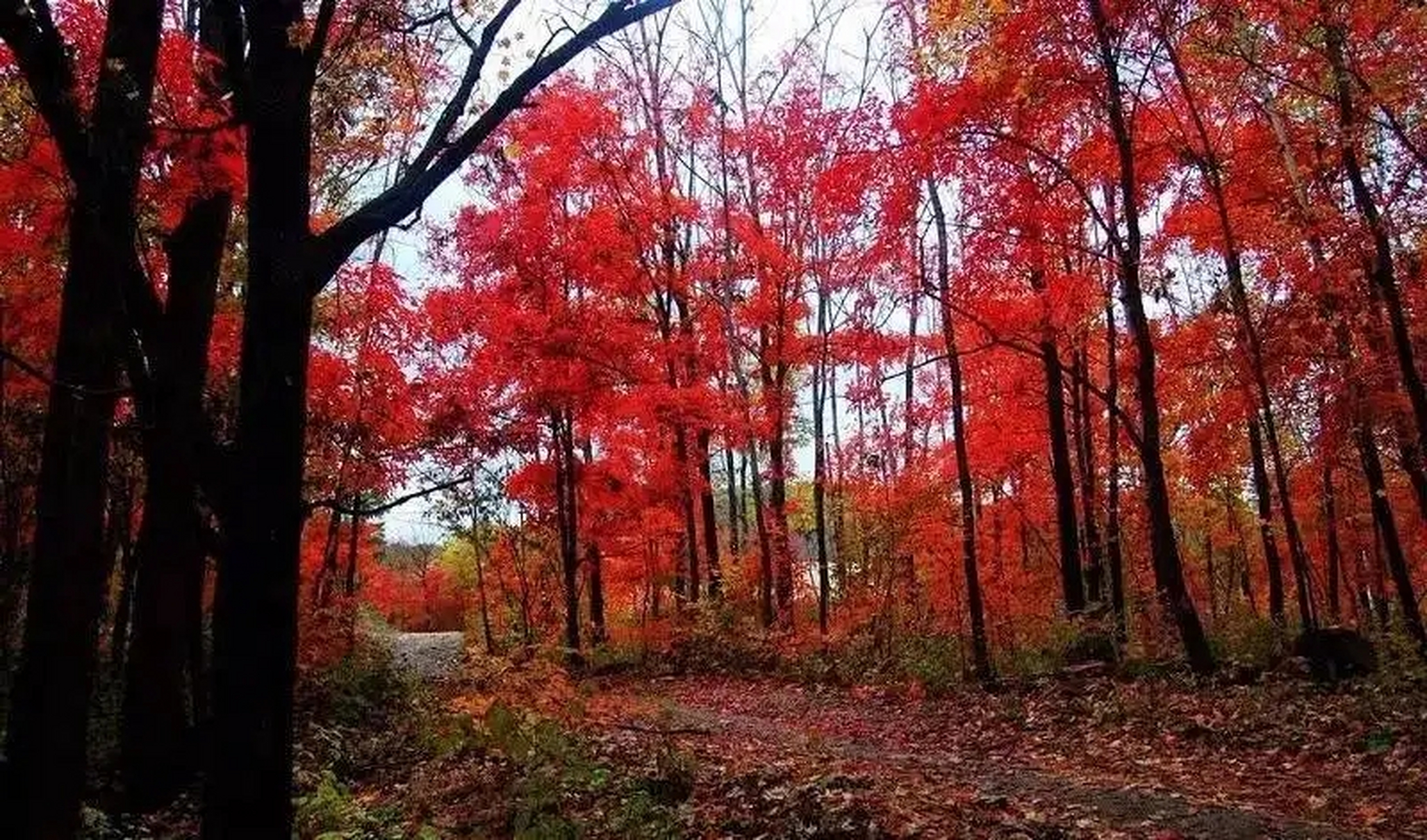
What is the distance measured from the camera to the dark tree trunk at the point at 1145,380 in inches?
463

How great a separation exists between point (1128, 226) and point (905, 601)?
10066mm

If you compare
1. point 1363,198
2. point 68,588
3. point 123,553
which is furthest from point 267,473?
point 123,553

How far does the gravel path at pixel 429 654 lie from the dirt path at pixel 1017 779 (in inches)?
289

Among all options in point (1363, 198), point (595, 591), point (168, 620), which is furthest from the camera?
point (595, 591)

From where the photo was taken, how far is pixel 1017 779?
8.47m

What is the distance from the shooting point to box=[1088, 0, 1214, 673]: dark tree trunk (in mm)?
11766

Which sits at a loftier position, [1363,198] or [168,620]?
[1363,198]

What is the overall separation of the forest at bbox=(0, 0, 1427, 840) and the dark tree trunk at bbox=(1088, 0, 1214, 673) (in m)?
0.08

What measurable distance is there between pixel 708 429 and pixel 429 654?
1333 centimetres

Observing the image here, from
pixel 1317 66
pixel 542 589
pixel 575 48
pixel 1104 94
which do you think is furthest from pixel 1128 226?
pixel 542 589

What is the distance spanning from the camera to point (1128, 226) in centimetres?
1212

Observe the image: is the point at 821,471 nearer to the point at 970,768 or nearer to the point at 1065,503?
the point at 1065,503

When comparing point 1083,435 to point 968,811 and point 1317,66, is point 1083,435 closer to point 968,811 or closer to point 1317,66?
point 1317,66

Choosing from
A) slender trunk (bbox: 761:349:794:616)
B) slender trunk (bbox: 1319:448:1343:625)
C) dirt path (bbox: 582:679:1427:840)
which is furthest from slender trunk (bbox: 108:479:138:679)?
slender trunk (bbox: 1319:448:1343:625)
